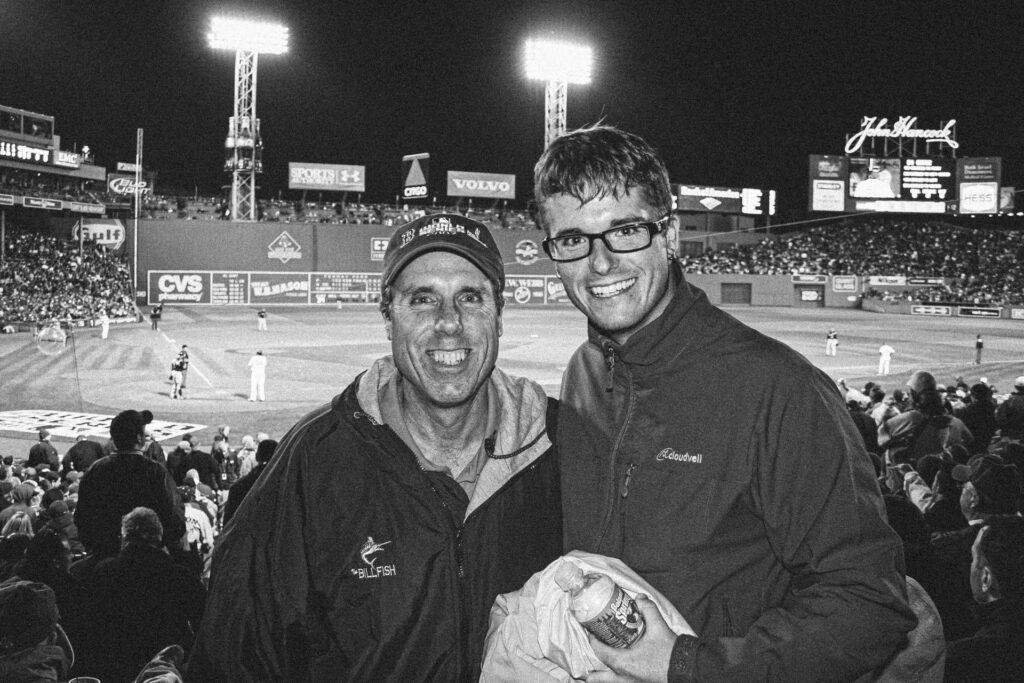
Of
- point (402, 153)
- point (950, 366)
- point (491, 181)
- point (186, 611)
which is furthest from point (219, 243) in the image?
point (186, 611)

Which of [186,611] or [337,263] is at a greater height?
[337,263]

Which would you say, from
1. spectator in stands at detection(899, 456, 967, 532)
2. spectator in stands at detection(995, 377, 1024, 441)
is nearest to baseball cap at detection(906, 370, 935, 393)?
spectator in stands at detection(995, 377, 1024, 441)

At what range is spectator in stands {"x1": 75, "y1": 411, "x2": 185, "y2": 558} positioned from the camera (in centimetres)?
534

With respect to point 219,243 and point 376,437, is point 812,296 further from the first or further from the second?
point 376,437

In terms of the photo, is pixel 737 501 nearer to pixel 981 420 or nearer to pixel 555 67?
pixel 981 420

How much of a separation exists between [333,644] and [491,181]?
71484 mm

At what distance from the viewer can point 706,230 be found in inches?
3012

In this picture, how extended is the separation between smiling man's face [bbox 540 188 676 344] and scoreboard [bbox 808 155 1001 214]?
71.4m

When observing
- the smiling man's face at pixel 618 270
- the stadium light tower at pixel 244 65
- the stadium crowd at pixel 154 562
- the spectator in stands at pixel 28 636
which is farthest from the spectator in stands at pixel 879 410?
the stadium light tower at pixel 244 65

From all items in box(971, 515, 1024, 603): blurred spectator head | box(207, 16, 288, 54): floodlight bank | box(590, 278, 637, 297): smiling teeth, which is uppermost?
box(207, 16, 288, 54): floodlight bank

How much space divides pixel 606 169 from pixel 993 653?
2.45m

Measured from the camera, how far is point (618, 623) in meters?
2.09

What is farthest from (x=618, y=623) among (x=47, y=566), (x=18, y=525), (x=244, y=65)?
(x=244, y=65)

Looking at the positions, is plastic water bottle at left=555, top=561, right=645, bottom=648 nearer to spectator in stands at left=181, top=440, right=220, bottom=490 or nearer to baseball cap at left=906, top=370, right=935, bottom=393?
baseball cap at left=906, top=370, right=935, bottom=393
